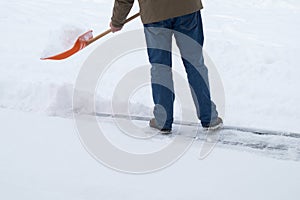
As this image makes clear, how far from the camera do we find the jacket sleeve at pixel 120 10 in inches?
110

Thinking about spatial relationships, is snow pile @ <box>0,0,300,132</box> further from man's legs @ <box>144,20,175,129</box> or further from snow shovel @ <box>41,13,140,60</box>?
man's legs @ <box>144,20,175,129</box>

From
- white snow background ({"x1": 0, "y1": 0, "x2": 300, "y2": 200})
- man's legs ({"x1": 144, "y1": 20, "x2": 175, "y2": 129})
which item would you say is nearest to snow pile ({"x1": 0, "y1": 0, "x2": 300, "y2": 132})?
white snow background ({"x1": 0, "y1": 0, "x2": 300, "y2": 200})

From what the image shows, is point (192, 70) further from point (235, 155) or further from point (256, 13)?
point (256, 13)

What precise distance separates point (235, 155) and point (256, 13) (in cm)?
367

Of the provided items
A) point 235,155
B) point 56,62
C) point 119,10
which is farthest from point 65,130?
point 56,62

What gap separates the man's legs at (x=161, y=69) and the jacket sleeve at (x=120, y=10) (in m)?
0.17

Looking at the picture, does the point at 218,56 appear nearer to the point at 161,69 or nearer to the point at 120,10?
the point at 161,69

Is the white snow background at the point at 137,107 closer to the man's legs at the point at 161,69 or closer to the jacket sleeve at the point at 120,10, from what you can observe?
the man's legs at the point at 161,69

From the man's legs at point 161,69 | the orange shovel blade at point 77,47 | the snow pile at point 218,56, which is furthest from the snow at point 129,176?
the orange shovel blade at point 77,47

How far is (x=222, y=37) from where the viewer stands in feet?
16.2

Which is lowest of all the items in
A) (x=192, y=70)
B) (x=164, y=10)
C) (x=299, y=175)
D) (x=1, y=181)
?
(x=299, y=175)

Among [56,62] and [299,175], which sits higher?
[56,62]

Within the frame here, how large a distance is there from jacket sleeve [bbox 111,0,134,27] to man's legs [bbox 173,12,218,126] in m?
0.31

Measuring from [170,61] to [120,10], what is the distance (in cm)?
45
